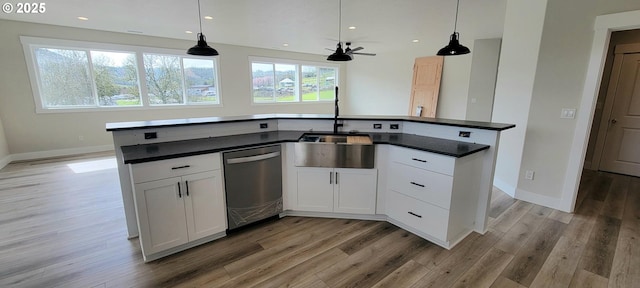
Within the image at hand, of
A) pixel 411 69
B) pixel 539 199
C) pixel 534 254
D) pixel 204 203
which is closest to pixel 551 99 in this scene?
pixel 539 199

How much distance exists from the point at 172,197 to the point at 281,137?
1.09 metres

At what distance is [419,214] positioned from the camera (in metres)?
2.35

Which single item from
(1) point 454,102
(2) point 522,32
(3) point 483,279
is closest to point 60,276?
(3) point 483,279

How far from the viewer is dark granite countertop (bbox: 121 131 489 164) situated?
79.3 inches

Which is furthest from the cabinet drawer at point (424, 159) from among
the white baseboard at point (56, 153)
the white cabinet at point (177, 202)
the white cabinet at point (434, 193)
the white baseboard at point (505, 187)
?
the white baseboard at point (56, 153)

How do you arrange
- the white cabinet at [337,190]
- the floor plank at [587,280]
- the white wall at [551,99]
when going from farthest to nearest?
the white wall at [551,99] → the white cabinet at [337,190] → the floor plank at [587,280]

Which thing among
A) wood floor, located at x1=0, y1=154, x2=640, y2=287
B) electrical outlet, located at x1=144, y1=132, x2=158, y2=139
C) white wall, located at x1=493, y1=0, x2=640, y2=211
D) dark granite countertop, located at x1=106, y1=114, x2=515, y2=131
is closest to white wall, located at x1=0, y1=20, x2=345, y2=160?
wood floor, located at x1=0, y1=154, x2=640, y2=287

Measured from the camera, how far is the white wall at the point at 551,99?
106 inches

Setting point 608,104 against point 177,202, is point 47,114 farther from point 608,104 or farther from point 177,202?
point 608,104

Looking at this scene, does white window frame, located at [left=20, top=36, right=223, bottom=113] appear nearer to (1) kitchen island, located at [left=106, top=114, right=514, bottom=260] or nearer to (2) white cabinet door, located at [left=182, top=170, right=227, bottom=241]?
(1) kitchen island, located at [left=106, top=114, right=514, bottom=260]

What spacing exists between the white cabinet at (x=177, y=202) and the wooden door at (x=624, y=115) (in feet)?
19.1

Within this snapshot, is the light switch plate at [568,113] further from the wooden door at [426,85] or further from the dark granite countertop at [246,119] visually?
the wooden door at [426,85]

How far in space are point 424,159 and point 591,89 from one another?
2052mm

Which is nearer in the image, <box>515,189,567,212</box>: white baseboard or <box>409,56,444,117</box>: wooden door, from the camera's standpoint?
<box>515,189,567,212</box>: white baseboard
